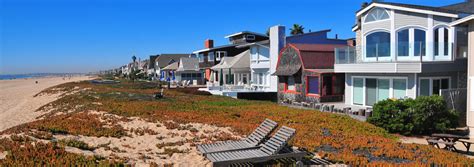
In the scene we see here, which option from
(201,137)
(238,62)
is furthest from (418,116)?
(238,62)

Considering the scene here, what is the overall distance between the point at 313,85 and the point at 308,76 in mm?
870

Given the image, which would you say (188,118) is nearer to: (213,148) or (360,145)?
(213,148)

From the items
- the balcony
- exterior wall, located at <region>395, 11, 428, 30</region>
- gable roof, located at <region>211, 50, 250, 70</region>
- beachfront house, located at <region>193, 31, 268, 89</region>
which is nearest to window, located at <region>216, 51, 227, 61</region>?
beachfront house, located at <region>193, 31, 268, 89</region>

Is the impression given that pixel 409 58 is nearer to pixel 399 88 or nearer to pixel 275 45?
pixel 399 88

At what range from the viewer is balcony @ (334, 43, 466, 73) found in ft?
60.3

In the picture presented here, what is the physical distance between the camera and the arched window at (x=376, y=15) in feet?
69.5

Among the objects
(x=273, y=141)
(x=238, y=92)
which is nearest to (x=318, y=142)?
(x=273, y=141)

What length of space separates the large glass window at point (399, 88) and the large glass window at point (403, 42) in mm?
1594

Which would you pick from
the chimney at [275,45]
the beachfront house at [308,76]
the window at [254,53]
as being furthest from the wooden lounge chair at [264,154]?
the window at [254,53]

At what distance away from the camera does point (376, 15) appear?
71.4 feet

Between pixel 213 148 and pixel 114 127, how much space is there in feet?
17.4

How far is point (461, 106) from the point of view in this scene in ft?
59.4

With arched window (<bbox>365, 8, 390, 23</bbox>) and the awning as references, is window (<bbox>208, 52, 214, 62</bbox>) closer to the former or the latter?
the awning

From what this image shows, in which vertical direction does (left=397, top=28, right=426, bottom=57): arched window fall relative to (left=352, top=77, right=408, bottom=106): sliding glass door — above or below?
above
